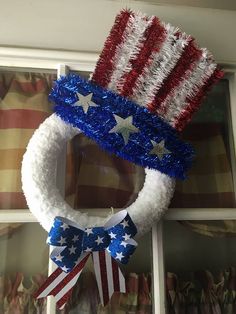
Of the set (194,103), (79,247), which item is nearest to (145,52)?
(194,103)

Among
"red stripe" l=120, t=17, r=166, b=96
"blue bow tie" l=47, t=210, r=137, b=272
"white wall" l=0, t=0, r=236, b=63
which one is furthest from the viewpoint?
"white wall" l=0, t=0, r=236, b=63

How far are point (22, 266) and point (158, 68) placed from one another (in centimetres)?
53

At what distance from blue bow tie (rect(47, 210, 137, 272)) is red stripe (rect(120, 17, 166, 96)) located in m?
0.27

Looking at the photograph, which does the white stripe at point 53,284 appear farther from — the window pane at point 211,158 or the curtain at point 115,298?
the window pane at point 211,158

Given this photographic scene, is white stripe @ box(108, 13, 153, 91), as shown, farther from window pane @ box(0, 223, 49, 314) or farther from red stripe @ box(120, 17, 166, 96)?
window pane @ box(0, 223, 49, 314)

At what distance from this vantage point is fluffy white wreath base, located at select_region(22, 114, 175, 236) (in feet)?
2.09

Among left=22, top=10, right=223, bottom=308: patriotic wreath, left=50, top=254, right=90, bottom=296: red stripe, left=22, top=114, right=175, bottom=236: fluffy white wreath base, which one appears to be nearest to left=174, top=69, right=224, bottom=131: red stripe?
left=22, top=10, right=223, bottom=308: patriotic wreath

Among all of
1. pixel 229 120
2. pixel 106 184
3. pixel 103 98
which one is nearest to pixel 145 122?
pixel 103 98

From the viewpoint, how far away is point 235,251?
0.83m

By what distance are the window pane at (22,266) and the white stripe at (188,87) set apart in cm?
39

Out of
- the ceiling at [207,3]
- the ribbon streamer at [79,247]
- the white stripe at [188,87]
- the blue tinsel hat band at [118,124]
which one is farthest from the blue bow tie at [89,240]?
the ceiling at [207,3]

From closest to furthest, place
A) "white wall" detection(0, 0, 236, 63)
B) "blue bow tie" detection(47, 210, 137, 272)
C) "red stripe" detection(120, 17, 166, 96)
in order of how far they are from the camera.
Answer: "blue bow tie" detection(47, 210, 137, 272)
"red stripe" detection(120, 17, 166, 96)
"white wall" detection(0, 0, 236, 63)

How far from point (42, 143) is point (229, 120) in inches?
19.9

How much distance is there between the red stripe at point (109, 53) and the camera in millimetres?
708
